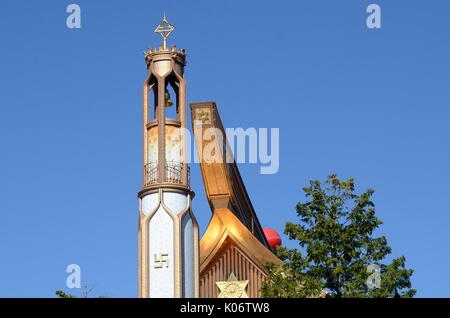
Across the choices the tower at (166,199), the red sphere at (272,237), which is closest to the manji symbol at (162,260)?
the tower at (166,199)

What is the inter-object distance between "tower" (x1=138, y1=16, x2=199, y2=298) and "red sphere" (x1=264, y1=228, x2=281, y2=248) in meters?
16.0

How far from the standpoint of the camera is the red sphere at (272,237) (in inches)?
1810

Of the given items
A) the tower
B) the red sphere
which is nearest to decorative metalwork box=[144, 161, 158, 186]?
the tower

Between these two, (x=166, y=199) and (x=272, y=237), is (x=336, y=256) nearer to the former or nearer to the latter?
(x=166, y=199)

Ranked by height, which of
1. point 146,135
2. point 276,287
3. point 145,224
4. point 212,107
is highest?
point 212,107

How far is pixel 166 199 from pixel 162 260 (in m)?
1.51

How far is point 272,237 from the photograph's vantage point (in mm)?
46312

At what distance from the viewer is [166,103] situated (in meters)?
→ 30.7

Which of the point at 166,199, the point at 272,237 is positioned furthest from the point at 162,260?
the point at 272,237

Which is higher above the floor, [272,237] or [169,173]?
[272,237]

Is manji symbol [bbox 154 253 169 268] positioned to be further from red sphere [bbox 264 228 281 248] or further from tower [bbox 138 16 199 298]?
red sphere [bbox 264 228 281 248]
